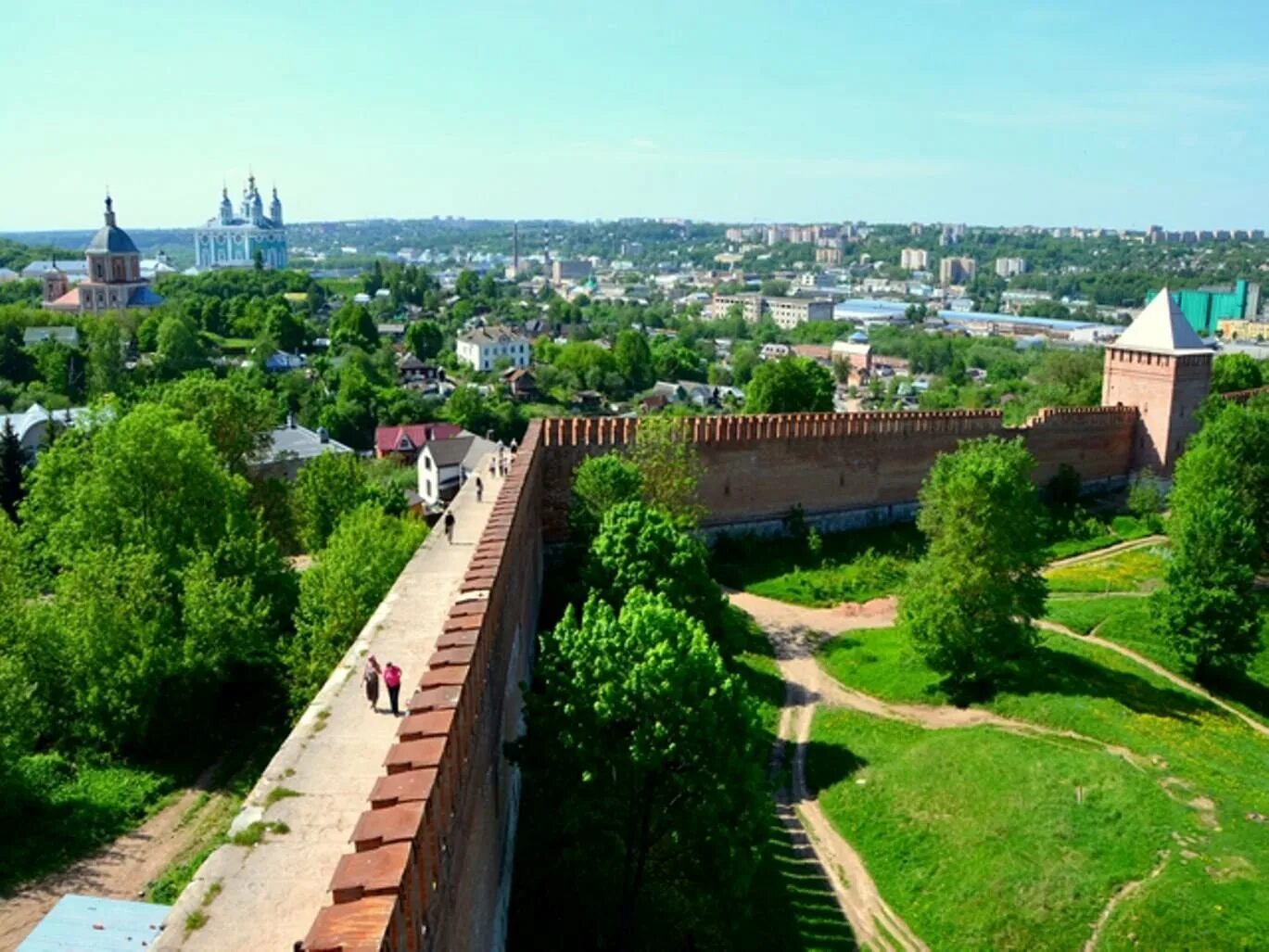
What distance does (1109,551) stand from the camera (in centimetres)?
2627

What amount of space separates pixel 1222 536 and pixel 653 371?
198 feet

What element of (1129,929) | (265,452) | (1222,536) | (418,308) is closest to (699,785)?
(1129,929)

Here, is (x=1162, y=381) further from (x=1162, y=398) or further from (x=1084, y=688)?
(x=1084, y=688)

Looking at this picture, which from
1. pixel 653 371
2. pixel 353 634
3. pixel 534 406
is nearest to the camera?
pixel 353 634

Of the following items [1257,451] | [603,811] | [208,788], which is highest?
[1257,451]

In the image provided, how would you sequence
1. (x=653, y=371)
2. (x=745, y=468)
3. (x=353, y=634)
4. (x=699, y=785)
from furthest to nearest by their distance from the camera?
(x=653, y=371) < (x=745, y=468) < (x=353, y=634) < (x=699, y=785)

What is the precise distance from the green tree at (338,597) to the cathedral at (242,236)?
482 ft

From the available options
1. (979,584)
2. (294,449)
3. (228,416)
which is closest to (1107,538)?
(979,584)

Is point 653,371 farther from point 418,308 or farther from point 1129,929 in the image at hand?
point 1129,929

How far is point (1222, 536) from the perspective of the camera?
19031 mm

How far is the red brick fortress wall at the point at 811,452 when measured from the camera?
2200 centimetres

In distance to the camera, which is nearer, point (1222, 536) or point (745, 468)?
point (1222, 536)

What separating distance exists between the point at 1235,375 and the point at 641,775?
35373 mm

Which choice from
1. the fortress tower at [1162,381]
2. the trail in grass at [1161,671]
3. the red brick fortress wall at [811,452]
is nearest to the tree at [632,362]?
the fortress tower at [1162,381]
